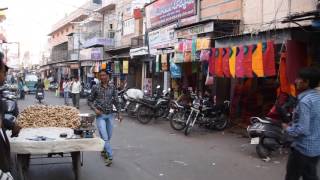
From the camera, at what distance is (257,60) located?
11188 mm

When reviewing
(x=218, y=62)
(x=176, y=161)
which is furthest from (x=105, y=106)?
(x=218, y=62)

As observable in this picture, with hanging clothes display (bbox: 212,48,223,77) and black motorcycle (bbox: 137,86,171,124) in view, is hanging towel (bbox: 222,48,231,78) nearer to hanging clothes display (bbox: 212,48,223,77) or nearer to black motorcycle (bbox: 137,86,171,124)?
hanging clothes display (bbox: 212,48,223,77)

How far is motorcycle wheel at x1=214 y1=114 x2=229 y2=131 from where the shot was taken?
46.9ft

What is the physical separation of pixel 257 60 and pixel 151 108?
6645 millimetres

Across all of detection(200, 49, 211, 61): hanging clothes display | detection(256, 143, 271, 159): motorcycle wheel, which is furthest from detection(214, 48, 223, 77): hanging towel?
detection(256, 143, 271, 159): motorcycle wheel

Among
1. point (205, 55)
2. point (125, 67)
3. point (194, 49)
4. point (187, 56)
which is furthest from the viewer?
point (125, 67)

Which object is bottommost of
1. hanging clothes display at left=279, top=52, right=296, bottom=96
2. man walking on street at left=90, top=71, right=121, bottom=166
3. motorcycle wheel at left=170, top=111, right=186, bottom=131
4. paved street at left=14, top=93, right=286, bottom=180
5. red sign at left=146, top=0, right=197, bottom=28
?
paved street at left=14, top=93, right=286, bottom=180

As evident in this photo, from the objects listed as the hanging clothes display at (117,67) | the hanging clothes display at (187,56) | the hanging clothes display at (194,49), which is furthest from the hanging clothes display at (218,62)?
the hanging clothes display at (117,67)

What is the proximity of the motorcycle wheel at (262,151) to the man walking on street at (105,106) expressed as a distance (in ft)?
10.8

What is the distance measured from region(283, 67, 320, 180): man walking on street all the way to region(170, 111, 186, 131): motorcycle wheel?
9205 mm

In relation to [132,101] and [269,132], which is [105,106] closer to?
[269,132]

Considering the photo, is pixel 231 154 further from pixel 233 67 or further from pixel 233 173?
pixel 233 67

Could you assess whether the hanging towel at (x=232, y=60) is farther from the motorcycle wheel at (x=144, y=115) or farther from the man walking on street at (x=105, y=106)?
the motorcycle wheel at (x=144, y=115)

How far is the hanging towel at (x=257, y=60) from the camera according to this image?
11094 millimetres
